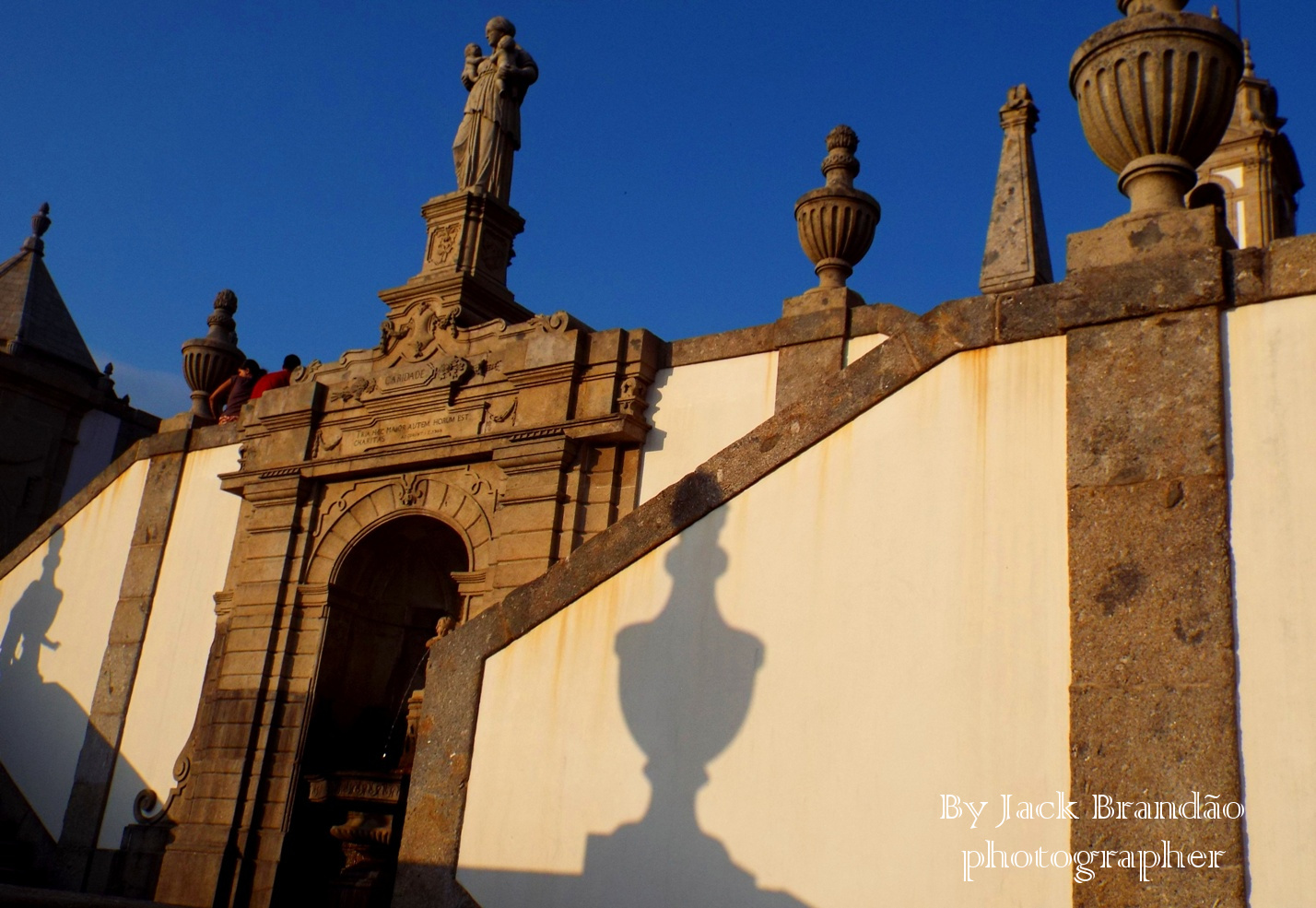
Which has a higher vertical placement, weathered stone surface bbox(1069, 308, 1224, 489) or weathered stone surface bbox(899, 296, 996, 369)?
weathered stone surface bbox(899, 296, 996, 369)

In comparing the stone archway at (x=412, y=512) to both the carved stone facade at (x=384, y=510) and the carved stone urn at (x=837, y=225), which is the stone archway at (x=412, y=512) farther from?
the carved stone urn at (x=837, y=225)

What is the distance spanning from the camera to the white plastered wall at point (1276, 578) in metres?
4.86

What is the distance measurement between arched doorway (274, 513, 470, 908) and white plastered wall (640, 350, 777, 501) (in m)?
2.25

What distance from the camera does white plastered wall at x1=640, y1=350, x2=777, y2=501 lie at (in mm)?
9664

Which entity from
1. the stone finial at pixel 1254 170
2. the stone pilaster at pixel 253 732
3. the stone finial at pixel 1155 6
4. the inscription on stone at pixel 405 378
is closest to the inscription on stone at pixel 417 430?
the inscription on stone at pixel 405 378

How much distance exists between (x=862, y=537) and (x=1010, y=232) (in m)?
7.16

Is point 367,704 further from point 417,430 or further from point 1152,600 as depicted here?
point 1152,600

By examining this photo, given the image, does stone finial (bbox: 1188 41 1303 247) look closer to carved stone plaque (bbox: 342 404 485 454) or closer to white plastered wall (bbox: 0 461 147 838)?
carved stone plaque (bbox: 342 404 485 454)

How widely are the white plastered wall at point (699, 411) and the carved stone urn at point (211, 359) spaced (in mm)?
6798

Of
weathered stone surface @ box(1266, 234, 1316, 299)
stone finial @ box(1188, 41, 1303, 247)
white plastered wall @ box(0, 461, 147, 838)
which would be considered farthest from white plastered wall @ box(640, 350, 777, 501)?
stone finial @ box(1188, 41, 1303, 247)

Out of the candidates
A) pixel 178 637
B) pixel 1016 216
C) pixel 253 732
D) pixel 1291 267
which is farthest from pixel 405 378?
pixel 1291 267

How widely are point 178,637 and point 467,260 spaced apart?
4830 millimetres

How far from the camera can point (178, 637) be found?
42.1ft

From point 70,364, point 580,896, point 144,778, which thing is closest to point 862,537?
point 580,896
